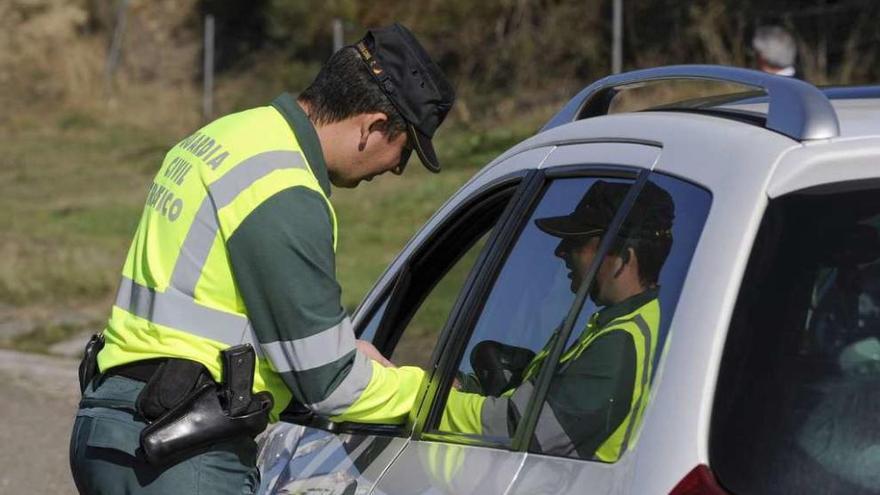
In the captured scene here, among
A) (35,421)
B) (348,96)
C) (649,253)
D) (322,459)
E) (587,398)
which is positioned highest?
(348,96)

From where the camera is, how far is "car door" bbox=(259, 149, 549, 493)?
119 inches

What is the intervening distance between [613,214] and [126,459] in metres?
1.08

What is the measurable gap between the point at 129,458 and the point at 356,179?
28.7 inches

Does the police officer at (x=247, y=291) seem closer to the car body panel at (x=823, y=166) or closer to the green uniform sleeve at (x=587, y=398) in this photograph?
the green uniform sleeve at (x=587, y=398)

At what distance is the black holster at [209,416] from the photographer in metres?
2.87

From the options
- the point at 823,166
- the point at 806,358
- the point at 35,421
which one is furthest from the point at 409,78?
the point at 35,421

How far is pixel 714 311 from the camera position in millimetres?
2102

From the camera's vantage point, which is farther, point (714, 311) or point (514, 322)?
point (514, 322)

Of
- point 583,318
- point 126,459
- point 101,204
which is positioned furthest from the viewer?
point 101,204

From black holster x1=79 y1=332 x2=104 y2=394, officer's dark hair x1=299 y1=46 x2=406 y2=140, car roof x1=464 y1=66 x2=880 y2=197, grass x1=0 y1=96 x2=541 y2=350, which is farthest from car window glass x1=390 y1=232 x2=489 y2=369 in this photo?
car roof x1=464 y1=66 x2=880 y2=197

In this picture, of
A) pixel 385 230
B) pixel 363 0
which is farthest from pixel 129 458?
pixel 363 0

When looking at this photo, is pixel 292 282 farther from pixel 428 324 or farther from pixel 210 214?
pixel 428 324

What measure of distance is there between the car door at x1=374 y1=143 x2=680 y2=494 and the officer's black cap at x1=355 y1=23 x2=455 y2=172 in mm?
281

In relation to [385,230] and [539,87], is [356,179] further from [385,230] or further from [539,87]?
[539,87]
